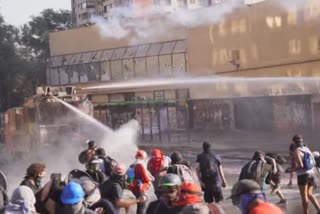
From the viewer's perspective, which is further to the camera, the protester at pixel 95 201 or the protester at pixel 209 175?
the protester at pixel 209 175

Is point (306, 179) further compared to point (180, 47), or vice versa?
point (180, 47)

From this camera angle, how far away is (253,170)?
8.66 meters

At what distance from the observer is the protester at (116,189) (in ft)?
21.1

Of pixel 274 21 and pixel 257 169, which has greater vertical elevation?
pixel 274 21

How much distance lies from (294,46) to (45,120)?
1593cm

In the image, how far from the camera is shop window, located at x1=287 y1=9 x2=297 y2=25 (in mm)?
29781

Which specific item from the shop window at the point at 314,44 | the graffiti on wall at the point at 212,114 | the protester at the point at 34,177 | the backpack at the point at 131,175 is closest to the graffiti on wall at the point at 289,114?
the shop window at the point at 314,44

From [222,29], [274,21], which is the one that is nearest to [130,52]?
[222,29]

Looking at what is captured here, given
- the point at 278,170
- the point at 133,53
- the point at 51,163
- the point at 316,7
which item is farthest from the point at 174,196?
the point at 133,53

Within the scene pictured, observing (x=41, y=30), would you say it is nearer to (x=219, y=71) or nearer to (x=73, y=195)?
(x=219, y=71)

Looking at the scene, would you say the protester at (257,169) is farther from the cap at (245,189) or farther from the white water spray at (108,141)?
the white water spray at (108,141)

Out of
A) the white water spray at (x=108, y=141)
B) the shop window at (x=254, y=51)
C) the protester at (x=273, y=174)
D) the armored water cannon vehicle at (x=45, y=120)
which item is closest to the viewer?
the protester at (x=273, y=174)

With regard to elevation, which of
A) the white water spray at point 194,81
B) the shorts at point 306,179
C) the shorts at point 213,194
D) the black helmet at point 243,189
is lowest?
the shorts at point 213,194

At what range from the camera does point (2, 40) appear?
56.6m
